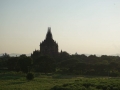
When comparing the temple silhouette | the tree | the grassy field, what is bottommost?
the grassy field

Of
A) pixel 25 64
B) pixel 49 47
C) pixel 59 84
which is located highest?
pixel 49 47

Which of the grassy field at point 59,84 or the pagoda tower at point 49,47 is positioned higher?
the pagoda tower at point 49,47

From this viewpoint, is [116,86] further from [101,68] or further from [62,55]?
[62,55]

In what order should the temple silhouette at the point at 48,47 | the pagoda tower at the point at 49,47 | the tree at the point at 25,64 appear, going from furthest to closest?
the pagoda tower at the point at 49,47
the temple silhouette at the point at 48,47
the tree at the point at 25,64

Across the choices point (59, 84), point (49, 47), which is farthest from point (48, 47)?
point (59, 84)

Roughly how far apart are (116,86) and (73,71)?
3346 cm

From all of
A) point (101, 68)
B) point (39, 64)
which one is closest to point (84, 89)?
point (101, 68)

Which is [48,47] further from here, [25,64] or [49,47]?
[25,64]

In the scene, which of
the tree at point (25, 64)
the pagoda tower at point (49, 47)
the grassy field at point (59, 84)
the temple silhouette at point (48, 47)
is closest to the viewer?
the grassy field at point (59, 84)

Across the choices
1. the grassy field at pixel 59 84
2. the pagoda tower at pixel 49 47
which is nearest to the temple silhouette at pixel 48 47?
the pagoda tower at pixel 49 47

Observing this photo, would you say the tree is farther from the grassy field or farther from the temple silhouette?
the temple silhouette

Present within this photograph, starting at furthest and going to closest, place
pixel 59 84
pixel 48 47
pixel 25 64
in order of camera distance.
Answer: pixel 48 47 < pixel 25 64 < pixel 59 84

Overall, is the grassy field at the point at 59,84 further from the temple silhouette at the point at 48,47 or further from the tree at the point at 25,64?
the temple silhouette at the point at 48,47

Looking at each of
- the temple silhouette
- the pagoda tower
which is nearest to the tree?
the temple silhouette
